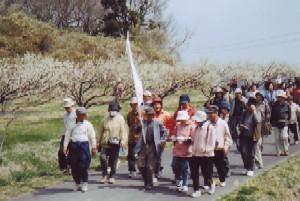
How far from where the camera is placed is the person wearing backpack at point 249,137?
1302cm

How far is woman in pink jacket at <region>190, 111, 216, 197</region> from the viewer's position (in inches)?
419

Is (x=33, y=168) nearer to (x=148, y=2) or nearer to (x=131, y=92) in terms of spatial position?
(x=131, y=92)

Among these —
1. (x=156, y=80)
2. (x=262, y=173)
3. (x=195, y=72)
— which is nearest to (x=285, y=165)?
(x=262, y=173)

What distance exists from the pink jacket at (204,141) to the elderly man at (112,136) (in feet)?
5.55

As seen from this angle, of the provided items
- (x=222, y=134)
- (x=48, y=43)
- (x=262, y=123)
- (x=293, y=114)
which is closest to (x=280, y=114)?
(x=262, y=123)

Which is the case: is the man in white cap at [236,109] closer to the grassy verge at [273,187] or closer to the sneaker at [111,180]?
the grassy verge at [273,187]

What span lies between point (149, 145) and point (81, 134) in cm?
138

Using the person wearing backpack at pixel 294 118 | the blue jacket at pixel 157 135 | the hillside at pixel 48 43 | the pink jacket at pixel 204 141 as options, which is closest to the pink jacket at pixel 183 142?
the pink jacket at pixel 204 141

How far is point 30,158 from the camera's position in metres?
15.7

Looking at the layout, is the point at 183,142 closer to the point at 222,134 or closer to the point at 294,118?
the point at 222,134

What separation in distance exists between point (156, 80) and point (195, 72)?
16.2 ft

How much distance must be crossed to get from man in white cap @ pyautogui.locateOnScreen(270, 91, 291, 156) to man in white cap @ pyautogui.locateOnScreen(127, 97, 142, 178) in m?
5.12

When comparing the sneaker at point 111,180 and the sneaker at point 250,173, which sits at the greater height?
the sneaker at point 250,173

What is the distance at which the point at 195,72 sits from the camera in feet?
119
